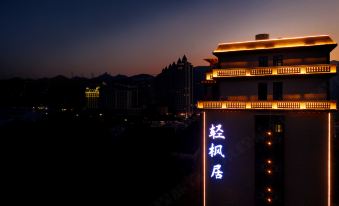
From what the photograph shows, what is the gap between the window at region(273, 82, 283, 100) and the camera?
15594mm

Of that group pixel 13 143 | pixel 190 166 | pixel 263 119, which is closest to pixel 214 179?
pixel 263 119

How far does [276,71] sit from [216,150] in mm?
5878

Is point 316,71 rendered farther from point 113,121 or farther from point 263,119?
point 113,121

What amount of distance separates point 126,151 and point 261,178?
22.6 m

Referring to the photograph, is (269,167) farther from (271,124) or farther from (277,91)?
(277,91)

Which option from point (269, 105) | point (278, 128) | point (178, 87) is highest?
point (178, 87)

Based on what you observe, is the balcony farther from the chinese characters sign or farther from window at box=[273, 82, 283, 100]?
the chinese characters sign

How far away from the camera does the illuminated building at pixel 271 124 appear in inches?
565

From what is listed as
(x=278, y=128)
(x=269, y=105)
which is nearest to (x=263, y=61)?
(x=269, y=105)

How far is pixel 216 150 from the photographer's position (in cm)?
1623

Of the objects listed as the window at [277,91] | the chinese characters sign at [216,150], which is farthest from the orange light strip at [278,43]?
the chinese characters sign at [216,150]

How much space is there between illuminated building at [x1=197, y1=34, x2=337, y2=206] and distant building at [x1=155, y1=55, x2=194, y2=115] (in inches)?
4294

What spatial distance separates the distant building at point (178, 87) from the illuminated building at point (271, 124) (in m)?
109

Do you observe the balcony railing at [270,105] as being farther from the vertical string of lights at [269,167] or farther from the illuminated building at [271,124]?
the vertical string of lights at [269,167]
